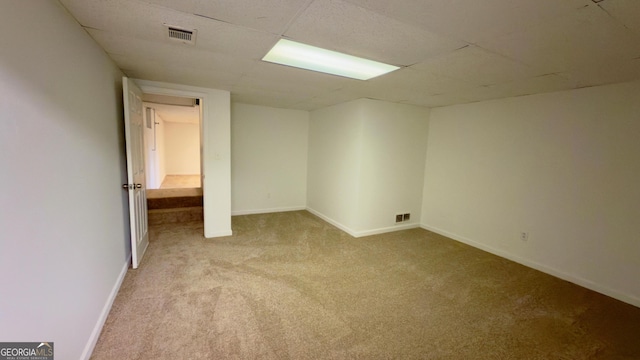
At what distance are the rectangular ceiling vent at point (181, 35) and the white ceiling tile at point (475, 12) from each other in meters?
1.22

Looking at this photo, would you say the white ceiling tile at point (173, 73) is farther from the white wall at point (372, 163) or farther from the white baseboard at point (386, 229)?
the white baseboard at point (386, 229)

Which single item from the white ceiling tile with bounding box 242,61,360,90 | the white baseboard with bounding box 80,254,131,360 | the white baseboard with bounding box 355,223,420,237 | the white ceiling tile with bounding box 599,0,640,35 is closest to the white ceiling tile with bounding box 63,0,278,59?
the white ceiling tile with bounding box 242,61,360,90

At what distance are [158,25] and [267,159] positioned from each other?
364 cm

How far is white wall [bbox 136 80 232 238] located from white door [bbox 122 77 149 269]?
614 mm

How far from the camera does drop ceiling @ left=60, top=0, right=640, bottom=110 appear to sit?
143 centimetres

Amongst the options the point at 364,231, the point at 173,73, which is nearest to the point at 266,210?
the point at 364,231

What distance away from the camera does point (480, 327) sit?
83.5 inches

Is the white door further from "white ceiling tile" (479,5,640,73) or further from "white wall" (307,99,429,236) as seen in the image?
"white ceiling tile" (479,5,640,73)

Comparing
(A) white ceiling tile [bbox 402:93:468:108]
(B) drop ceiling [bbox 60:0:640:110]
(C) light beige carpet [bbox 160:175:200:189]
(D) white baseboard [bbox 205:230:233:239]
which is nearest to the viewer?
(B) drop ceiling [bbox 60:0:640:110]

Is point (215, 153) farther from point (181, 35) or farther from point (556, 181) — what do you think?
point (556, 181)

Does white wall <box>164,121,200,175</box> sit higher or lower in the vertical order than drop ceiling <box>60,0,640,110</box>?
lower

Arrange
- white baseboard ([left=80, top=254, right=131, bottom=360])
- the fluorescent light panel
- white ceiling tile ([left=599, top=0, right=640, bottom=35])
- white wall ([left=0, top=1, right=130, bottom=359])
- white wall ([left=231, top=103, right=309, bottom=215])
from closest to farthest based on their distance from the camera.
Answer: white wall ([left=0, top=1, right=130, bottom=359]) → white ceiling tile ([left=599, top=0, right=640, bottom=35]) → white baseboard ([left=80, top=254, right=131, bottom=360]) → the fluorescent light panel → white wall ([left=231, top=103, right=309, bottom=215])

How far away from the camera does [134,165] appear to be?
2803 millimetres

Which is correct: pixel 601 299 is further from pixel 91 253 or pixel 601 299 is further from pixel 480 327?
pixel 91 253
